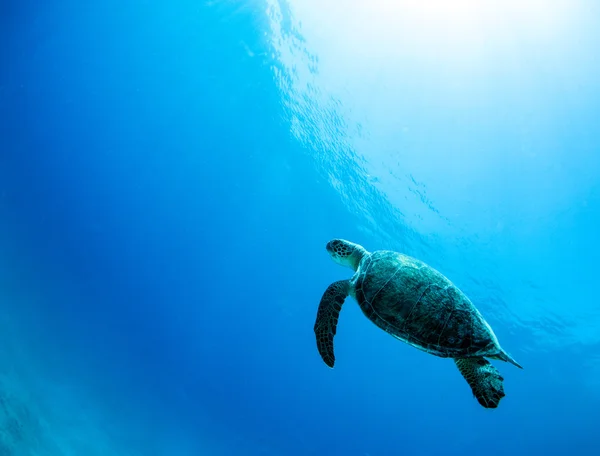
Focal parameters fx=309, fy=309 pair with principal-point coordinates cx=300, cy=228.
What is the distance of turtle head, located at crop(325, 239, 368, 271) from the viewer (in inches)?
163

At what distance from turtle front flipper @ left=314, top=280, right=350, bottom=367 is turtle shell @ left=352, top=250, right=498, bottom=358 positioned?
0.86 feet

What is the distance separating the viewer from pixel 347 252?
4211 mm

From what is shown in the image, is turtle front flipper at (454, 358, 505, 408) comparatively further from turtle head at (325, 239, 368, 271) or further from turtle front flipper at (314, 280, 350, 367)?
turtle head at (325, 239, 368, 271)

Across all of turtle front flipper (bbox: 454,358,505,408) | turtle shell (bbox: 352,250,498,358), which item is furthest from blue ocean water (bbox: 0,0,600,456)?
turtle front flipper (bbox: 454,358,505,408)

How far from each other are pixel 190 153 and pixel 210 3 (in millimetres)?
12176

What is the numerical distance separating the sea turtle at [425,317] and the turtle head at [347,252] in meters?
0.61

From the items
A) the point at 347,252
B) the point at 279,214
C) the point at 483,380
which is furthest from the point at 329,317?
the point at 279,214

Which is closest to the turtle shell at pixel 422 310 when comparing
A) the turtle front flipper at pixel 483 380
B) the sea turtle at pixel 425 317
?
the sea turtle at pixel 425 317

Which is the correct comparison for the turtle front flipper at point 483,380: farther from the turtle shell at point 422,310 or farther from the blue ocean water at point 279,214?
the blue ocean water at point 279,214

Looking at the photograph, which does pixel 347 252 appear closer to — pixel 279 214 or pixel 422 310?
pixel 422 310

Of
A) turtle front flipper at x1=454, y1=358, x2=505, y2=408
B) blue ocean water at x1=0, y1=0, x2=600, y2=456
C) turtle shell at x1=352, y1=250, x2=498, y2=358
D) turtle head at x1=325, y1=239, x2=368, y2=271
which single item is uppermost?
blue ocean water at x1=0, y1=0, x2=600, y2=456

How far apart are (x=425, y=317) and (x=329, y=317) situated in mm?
1082

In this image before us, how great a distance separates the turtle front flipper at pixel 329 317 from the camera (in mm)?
3279

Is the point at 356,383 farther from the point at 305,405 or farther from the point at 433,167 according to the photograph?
the point at 433,167
